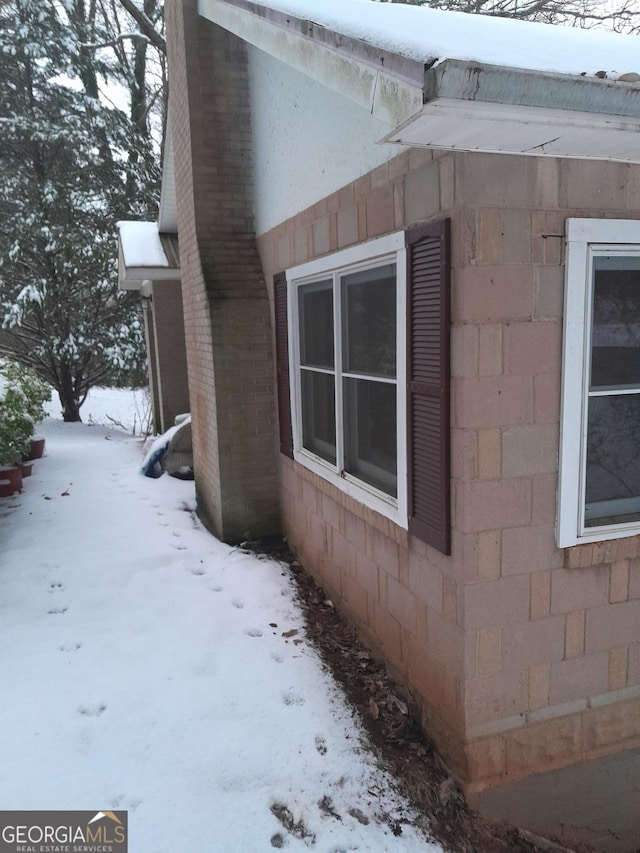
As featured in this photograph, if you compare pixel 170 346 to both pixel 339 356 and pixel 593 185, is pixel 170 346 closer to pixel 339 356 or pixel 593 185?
pixel 339 356

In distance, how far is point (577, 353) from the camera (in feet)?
8.53

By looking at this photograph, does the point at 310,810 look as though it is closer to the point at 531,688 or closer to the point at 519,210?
the point at 531,688

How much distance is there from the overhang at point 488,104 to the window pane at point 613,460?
1.14 metres

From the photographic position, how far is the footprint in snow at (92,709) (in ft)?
10.3

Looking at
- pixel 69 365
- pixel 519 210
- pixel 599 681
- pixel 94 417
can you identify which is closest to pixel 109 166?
pixel 69 365

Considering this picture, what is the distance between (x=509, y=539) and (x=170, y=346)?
7945 mm

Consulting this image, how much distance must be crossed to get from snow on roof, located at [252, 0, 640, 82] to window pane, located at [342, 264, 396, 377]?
112 centimetres

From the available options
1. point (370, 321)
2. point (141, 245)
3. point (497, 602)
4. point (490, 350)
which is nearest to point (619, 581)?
point (497, 602)

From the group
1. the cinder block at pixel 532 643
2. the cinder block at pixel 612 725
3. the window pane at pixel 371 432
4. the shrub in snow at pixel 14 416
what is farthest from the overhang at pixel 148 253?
the cinder block at pixel 612 725

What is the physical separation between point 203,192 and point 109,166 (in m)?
10.2

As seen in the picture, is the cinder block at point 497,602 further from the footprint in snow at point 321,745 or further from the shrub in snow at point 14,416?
the shrub in snow at point 14,416

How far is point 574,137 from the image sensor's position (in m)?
1.91

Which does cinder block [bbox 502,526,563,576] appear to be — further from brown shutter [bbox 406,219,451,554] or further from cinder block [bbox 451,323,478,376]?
cinder block [bbox 451,323,478,376]

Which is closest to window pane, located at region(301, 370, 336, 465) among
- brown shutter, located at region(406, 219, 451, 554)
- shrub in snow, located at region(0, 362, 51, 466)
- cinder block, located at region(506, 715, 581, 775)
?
brown shutter, located at region(406, 219, 451, 554)
